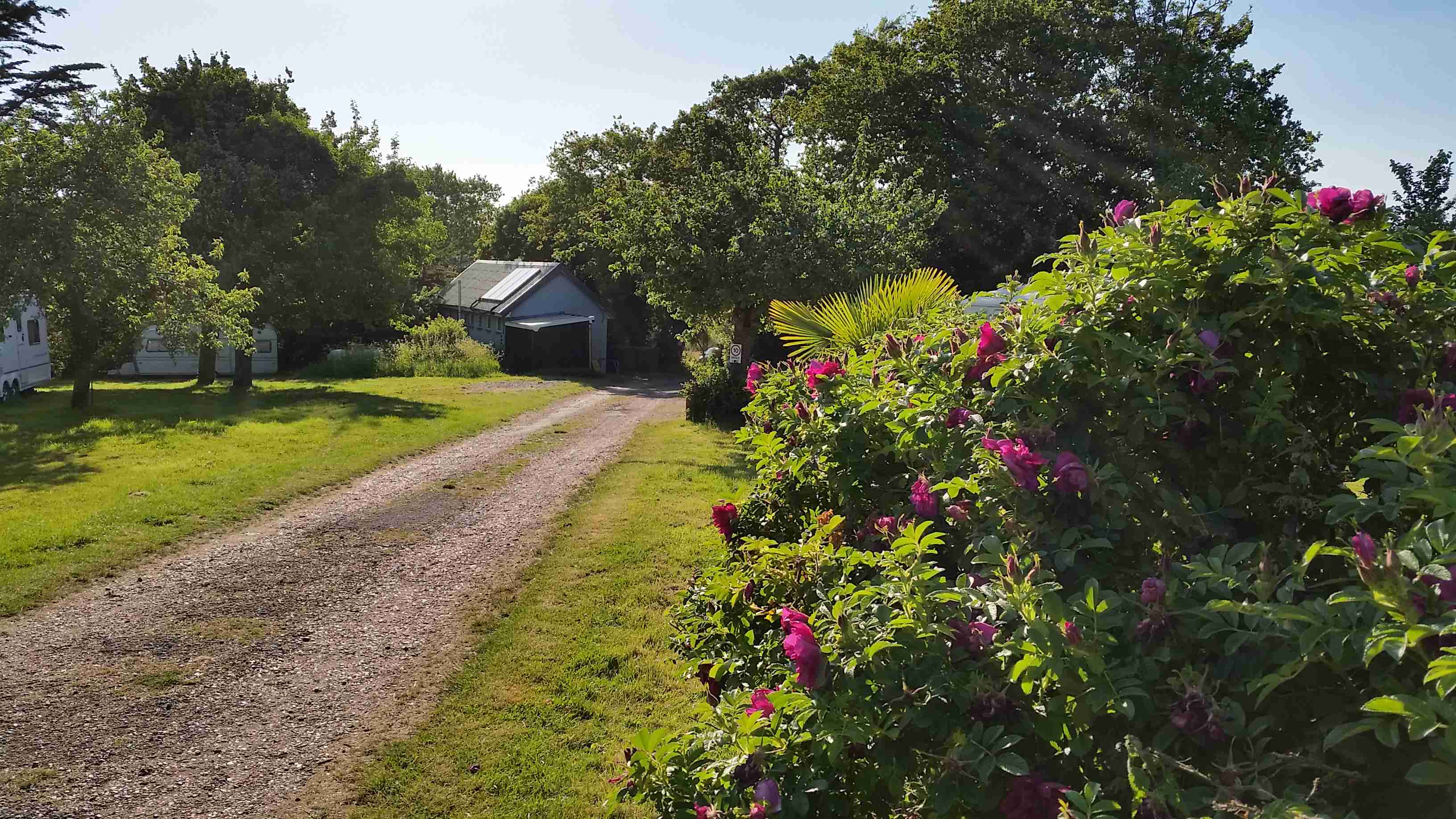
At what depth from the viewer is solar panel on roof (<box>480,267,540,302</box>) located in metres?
37.9

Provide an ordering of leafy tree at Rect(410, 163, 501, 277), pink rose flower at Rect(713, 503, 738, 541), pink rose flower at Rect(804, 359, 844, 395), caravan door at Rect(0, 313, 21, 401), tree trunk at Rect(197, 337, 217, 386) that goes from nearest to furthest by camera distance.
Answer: pink rose flower at Rect(804, 359, 844, 395), pink rose flower at Rect(713, 503, 738, 541), caravan door at Rect(0, 313, 21, 401), tree trunk at Rect(197, 337, 217, 386), leafy tree at Rect(410, 163, 501, 277)

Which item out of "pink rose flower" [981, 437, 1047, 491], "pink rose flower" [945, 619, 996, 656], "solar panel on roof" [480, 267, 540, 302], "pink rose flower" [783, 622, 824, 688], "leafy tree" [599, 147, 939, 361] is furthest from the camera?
"solar panel on roof" [480, 267, 540, 302]

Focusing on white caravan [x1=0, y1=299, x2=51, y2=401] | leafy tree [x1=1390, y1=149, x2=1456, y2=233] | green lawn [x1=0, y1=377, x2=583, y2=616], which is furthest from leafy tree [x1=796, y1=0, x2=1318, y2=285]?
white caravan [x1=0, y1=299, x2=51, y2=401]

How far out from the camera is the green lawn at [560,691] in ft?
15.1

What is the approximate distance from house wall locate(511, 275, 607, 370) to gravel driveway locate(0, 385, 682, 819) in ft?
87.8

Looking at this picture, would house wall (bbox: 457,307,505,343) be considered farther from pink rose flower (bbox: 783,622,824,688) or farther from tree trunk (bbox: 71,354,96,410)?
pink rose flower (bbox: 783,622,824,688)

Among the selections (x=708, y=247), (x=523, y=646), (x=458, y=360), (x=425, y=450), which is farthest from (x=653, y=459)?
(x=458, y=360)

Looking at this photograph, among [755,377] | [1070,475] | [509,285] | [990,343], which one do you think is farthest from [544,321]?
[1070,475]

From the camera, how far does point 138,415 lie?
62.1 ft

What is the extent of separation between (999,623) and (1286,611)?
2.05ft

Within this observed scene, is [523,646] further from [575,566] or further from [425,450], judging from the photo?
[425,450]

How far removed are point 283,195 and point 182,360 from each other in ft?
41.5

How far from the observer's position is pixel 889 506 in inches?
138

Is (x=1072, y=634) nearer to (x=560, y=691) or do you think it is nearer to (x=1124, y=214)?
(x=1124, y=214)
